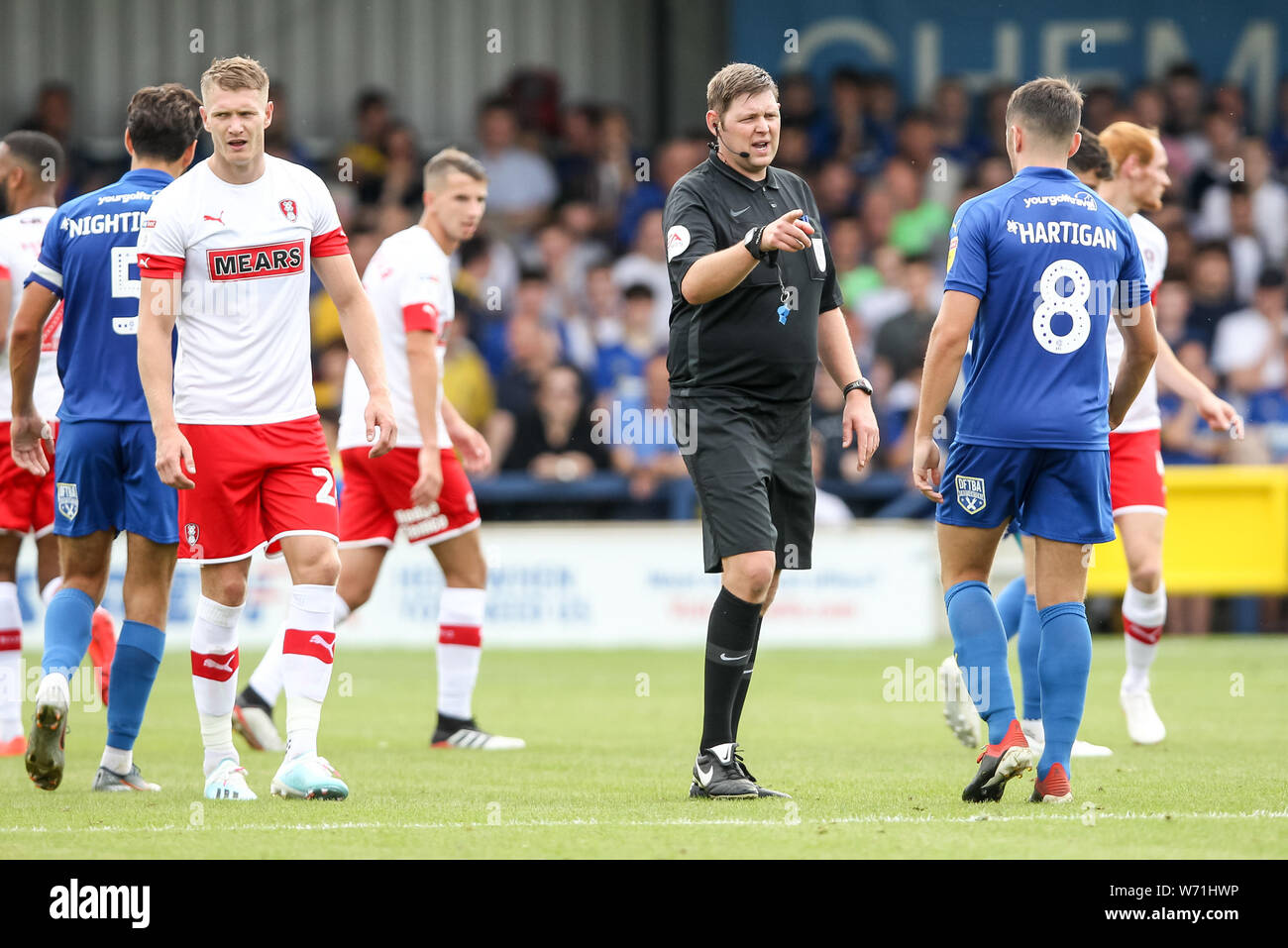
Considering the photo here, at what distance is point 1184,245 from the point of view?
17062mm

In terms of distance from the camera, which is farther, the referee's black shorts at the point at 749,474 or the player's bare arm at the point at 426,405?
the player's bare arm at the point at 426,405

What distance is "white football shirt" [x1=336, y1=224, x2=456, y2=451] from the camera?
27.3ft

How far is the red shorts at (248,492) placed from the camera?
20.4ft

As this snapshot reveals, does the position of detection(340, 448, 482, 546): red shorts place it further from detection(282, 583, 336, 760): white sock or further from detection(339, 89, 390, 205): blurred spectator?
detection(339, 89, 390, 205): blurred spectator

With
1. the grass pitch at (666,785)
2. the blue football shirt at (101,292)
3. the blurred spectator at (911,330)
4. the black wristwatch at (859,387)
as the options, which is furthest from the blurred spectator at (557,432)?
the black wristwatch at (859,387)

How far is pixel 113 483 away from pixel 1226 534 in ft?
33.8

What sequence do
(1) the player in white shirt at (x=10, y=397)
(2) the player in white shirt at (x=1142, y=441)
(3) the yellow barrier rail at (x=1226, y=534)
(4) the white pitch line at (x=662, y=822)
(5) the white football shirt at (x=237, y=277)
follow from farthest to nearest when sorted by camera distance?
(3) the yellow barrier rail at (x=1226, y=534) < (2) the player in white shirt at (x=1142, y=441) < (1) the player in white shirt at (x=10, y=397) < (5) the white football shirt at (x=237, y=277) < (4) the white pitch line at (x=662, y=822)

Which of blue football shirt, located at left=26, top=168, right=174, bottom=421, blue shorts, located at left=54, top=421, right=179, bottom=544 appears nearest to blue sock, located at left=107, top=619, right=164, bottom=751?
blue shorts, located at left=54, top=421, right=179, bottom=544

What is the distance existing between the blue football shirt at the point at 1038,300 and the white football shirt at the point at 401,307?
308 centimetres

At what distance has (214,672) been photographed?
255 inches

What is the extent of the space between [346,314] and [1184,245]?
40.6 feet
